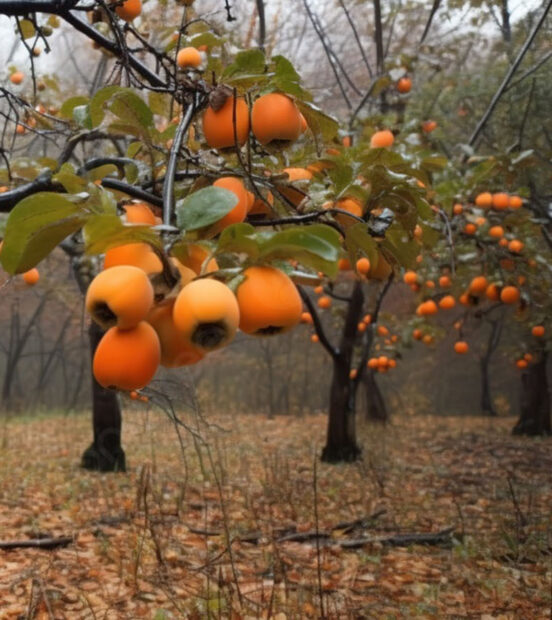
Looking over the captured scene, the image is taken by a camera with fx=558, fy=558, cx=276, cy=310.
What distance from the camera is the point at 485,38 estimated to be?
7844 millimetres

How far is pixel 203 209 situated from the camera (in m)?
0.60

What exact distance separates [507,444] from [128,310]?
9.91 m

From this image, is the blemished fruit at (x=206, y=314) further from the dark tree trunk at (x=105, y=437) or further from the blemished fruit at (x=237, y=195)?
the dark tree trunk at (x=105, y=437)

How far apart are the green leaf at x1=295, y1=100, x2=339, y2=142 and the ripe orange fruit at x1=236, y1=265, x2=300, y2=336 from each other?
1.42ft

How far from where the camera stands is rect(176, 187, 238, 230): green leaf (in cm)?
59

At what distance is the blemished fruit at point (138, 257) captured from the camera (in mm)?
577

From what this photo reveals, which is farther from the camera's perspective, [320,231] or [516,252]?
[516,252]

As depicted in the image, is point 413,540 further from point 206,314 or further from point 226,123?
point 206,314

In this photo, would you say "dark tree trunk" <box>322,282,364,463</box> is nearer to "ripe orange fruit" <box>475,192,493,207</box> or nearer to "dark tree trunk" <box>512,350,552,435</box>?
"ripe orange fruit" <box>475,192,493,207</box>

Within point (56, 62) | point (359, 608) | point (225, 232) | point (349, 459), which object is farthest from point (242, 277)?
point (56, 62)

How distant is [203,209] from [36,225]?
18 cm

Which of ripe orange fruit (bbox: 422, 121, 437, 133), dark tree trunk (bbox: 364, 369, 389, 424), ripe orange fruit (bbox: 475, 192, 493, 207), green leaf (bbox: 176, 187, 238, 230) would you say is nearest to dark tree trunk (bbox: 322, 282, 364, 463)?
ripe orange fruit (bbox: 422, 121, 437, 133)

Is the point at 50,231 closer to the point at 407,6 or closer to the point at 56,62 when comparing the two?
the point at 407,6

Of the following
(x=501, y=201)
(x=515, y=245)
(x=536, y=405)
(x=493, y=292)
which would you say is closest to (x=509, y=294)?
(x=493, y=292)
